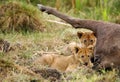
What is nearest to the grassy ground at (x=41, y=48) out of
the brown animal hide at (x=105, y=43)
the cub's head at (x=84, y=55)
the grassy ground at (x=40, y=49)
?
the grassy ground at (x=40, y=49)

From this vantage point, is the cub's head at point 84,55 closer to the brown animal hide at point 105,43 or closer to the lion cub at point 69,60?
the lion cub at point 69,60

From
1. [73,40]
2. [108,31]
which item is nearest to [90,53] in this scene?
[108,31]

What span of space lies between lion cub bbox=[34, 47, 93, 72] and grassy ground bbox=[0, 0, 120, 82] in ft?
0.74

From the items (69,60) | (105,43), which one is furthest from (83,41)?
(105,43)

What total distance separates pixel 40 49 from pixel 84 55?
1.08 metres

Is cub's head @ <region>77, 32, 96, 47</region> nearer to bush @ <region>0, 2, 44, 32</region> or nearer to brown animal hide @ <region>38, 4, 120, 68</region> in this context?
brown animal hide @ <region>38, 4, 120, 68</region>

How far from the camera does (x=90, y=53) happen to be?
8.08 meters

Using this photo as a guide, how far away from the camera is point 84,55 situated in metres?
8.18

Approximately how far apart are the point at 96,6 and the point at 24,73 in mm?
6046

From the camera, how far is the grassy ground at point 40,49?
6914mm

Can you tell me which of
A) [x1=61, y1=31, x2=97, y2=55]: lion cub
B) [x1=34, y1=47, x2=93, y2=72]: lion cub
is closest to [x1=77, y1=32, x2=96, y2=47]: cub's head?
[x1=61, y1=31, x2=97, y2=55]: lion cub

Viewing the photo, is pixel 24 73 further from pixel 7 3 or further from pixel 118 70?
pixel 7 3

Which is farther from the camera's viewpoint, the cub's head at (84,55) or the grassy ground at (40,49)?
the cub's head at (84,55)

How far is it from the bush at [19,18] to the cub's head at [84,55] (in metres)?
2.18
